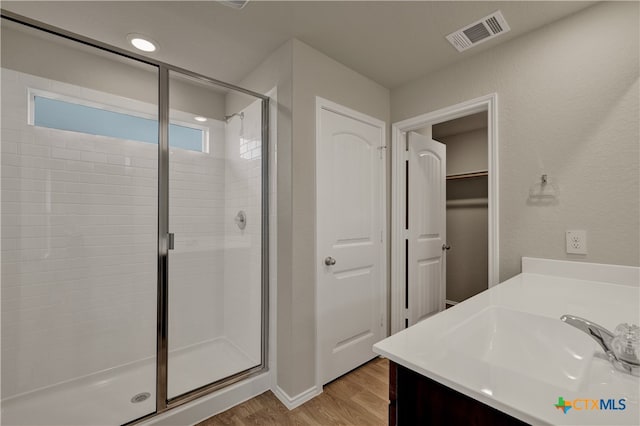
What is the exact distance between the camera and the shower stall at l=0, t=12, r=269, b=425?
5.78 ft

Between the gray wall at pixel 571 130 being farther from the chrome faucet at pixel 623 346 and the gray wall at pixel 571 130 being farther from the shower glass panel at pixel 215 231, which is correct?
the shower glass panel at pixel 215 231

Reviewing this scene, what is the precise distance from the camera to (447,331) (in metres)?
0.88

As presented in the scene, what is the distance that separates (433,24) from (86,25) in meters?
2.18

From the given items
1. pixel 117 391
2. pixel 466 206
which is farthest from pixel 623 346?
pixel 466 206

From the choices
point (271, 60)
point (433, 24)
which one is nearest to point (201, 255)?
point (271, 60)

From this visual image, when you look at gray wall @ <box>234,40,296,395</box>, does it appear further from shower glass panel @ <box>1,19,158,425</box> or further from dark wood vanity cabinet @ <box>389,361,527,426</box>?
dark wood vanity cabinet @ <box>389,361,527,426</box>

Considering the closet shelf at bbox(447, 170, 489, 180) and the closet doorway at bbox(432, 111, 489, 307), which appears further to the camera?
the closet doorway at bbox(432, 111, 489, 307)

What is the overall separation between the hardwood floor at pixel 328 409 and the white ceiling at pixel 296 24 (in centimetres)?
245

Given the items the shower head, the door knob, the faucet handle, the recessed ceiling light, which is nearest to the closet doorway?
the door knob

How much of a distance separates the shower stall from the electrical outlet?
1922 millimetres

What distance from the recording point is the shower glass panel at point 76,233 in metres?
1.78

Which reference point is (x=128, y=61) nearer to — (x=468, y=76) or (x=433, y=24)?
(x=433, y=24)

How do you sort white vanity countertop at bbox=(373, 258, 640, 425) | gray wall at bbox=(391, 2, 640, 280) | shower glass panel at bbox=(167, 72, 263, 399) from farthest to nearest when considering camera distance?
shower glass panel at bbox=(167, 72, 263, 399) < gray wall at bbox=(391, 2, 640, 280) < white vanity countertop at bbox=(373, 258, 640, 425)

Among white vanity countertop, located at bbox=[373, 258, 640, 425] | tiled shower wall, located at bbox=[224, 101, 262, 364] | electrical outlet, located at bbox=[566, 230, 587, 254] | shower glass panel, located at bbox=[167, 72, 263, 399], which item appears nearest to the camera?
white vanity countertop, located at bbox=[373, 258, 640, 425]
